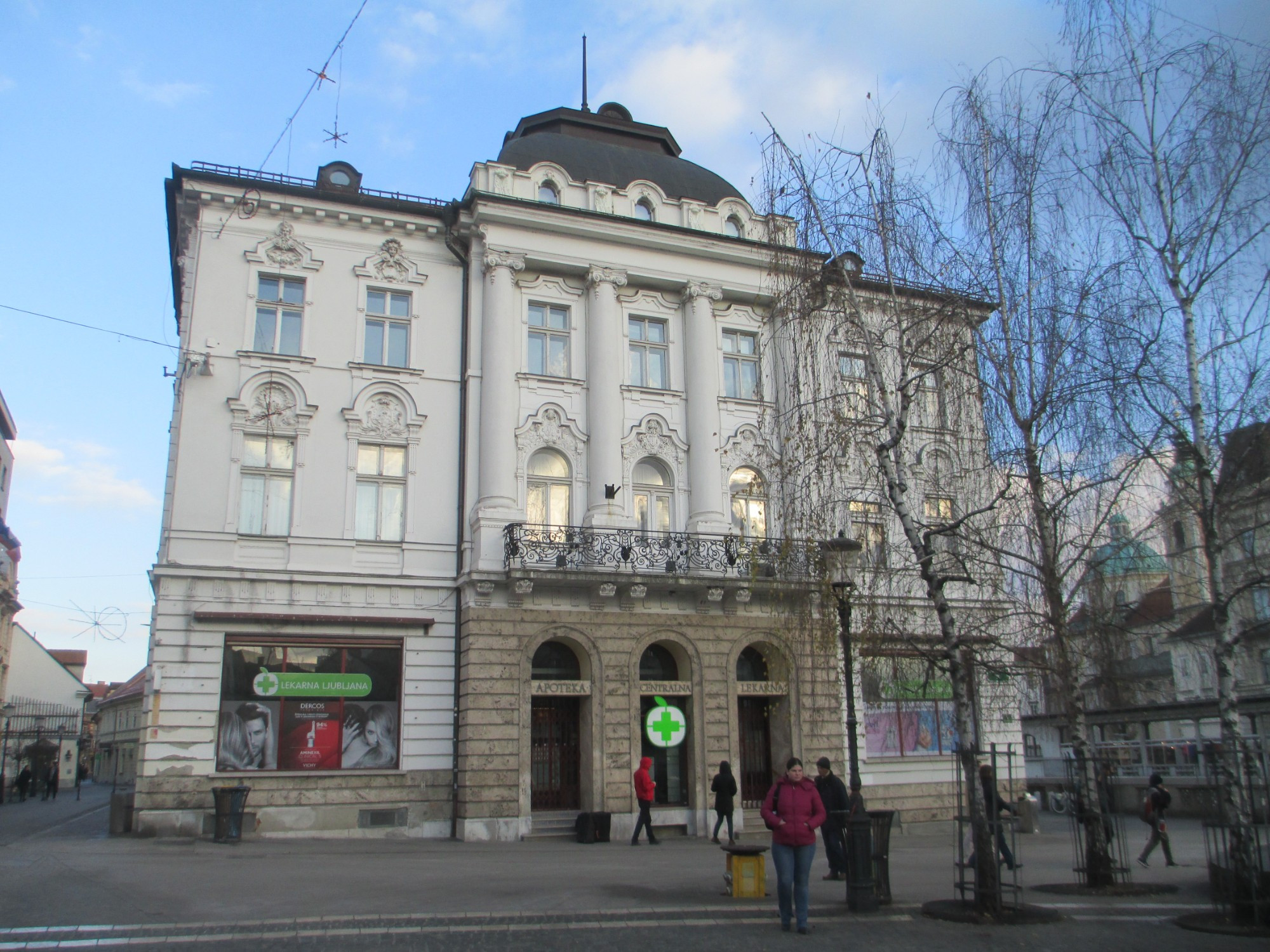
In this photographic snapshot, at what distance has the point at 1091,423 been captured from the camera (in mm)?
13742

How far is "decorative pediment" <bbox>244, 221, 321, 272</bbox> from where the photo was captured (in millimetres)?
24422

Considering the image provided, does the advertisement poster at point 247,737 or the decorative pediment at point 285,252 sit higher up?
the decorative pediment at point 285,252

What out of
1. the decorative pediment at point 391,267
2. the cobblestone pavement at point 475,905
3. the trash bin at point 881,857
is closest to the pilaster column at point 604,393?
the decorative pediment at point 391,267

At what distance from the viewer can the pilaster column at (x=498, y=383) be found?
2423cm

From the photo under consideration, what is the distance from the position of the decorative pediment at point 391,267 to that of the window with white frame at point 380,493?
444cm

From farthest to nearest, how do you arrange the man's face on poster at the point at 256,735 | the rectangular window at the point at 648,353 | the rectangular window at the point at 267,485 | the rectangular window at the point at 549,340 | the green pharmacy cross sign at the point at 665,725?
the rectangular window at the point at 648,353
the rectangular window at the point at 549,340
the green pharmacy cross sign at the point at 665,725
the rectangular window at the point at 267,485
the man's face on poster at the point at 256,735

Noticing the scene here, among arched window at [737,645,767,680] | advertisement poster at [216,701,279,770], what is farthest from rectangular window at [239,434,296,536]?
arched window at [737,645,767,680]

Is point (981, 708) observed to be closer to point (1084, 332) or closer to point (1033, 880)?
point (1033, 880)

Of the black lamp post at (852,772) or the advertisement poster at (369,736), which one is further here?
the advertisement poster at (369,736)

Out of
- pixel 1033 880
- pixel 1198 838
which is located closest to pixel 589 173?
pixel 1033 880

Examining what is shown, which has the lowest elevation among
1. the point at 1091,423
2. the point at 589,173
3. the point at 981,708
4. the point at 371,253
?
the point at 981,708

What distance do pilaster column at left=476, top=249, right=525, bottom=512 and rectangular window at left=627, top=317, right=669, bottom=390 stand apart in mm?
3336

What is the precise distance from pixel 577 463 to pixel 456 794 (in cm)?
851

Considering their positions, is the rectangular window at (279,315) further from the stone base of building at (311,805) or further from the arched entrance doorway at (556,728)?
the stone base of building at (311,805)
